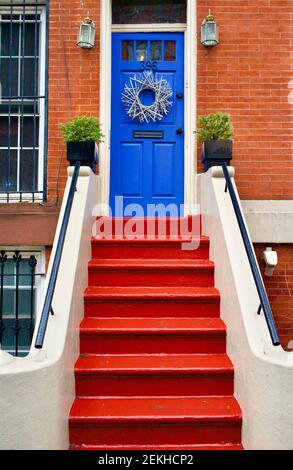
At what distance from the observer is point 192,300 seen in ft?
13.2

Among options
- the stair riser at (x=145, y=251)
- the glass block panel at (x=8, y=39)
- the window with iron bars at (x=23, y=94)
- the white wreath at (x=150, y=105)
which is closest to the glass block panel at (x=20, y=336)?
the stair riser at (x=145, y=251)

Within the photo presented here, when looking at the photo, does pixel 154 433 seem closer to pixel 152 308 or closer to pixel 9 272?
pixel 152 308

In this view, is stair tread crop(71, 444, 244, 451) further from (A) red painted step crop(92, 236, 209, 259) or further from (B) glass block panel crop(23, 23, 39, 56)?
(B) glass block panel crop(23, 23, 39, 56)

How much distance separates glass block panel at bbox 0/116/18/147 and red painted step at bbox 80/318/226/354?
9.23 feet

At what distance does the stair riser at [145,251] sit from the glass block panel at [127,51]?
8.44 feet

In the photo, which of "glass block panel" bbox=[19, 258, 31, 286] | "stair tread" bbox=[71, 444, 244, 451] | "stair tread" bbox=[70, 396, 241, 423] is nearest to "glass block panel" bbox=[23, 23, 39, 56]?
"glass block panel" bbox=[19, 258, 31, 286]

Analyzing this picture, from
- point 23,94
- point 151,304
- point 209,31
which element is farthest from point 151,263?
point 209,31

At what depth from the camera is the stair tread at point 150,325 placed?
371 cm

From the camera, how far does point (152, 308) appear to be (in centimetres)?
402

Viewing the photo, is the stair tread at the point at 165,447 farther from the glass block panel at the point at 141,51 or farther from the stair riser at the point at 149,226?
the glass block panel at the point at 141,51

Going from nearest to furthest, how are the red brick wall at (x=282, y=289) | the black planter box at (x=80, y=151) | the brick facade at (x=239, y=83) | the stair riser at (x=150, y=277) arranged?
the stair riser at (x=150, y=277) → the black planter box at (x=80, y=151) → the red brick wall at (x=282, y=289) → the brick facade at (x=239, y=83)

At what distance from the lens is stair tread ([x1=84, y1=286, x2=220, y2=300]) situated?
402 cm

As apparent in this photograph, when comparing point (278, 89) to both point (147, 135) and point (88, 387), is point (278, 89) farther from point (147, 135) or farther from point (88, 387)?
point (88, 387)
